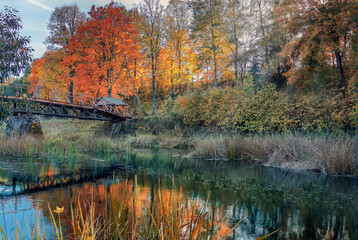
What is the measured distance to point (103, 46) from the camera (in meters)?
24.2

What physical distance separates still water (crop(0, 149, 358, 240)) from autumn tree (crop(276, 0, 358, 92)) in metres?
8.33

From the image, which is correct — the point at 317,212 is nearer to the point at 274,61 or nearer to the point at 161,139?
the point at 161,139

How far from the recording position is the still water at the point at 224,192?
4844 mm

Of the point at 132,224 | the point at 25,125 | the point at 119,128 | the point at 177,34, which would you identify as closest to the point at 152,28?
the point at 177,34

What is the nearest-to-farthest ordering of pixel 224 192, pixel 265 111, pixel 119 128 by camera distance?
1. pixel 224 192
2. pixel 265 111
3. pixel 119 128

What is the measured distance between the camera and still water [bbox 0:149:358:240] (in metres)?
4.84

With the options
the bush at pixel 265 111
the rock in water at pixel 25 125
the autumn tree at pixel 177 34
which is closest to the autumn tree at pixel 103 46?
the autumn tree at pixel 177 34

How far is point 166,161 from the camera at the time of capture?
13.0 meters

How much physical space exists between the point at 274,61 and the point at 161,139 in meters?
11.1

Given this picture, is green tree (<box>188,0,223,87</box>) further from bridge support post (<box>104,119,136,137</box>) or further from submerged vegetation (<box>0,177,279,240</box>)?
submerged vegetation (<box>0,177,279,240</box>)

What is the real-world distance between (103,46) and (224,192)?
68.7 ft

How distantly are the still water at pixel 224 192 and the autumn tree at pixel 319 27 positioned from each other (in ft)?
27.3

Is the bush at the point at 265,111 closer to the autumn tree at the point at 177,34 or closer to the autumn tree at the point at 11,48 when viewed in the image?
the autumn tree at the point at 177,34

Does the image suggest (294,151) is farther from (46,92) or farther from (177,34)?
(46,92)
